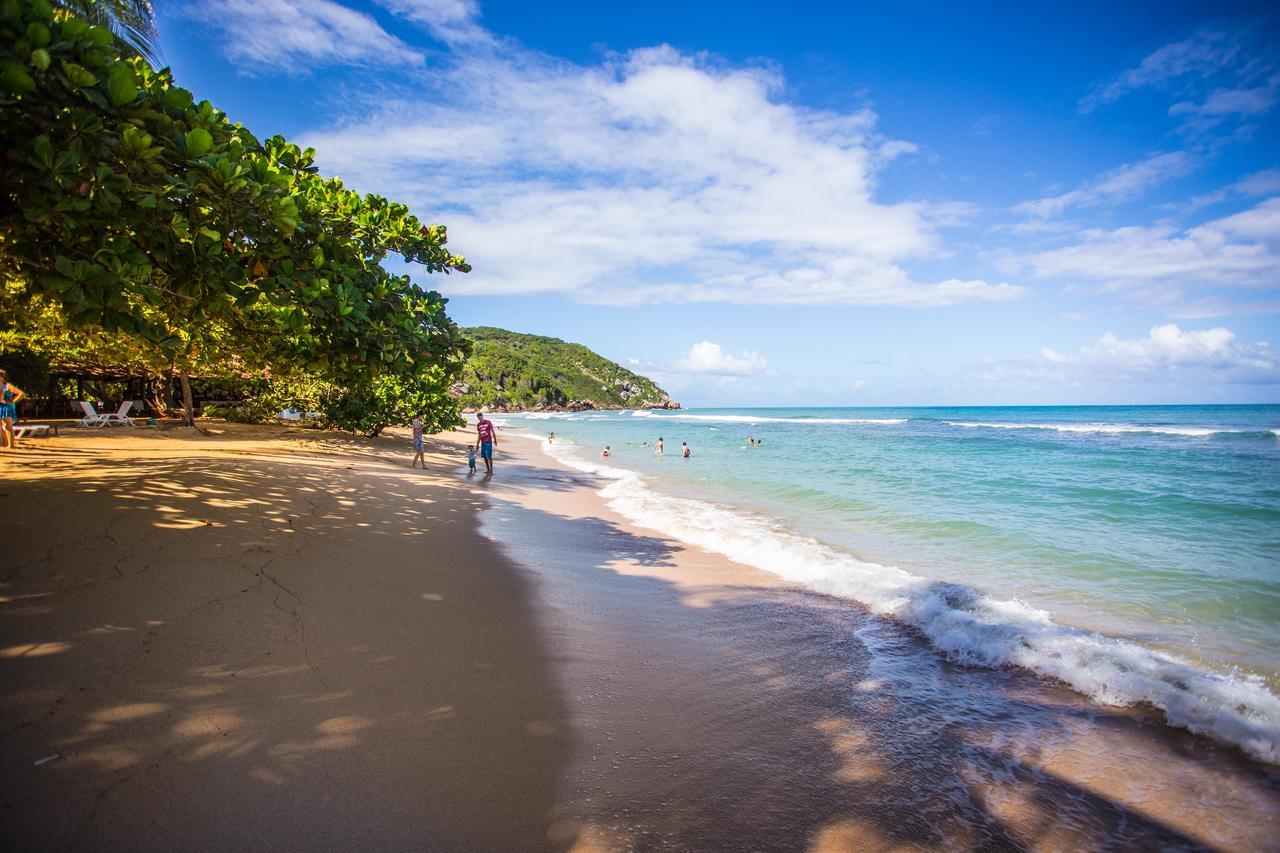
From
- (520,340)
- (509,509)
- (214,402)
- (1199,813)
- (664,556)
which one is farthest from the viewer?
(520,340)

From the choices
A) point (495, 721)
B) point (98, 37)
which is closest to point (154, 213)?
point (98, 37)

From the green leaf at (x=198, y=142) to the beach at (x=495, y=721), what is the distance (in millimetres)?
3287

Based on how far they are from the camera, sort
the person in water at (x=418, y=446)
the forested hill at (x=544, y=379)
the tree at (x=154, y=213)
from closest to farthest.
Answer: the tree at (x=154, y=213) → the person in water at (x=418, y=446) → the forested hill at (x=544, y=379)

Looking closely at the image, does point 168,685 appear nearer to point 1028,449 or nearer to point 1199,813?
point 1199,813

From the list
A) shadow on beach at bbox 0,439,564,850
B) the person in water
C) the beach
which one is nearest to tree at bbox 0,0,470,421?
shadow on beach at bbox 0,439,564,850

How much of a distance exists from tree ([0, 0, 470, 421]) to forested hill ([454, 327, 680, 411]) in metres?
81.3

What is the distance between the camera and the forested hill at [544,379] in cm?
11288

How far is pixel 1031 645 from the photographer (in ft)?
17.0

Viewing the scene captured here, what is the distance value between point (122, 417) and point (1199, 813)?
29053mm

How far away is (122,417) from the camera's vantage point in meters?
21.3

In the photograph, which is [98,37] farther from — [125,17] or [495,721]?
[125,17]

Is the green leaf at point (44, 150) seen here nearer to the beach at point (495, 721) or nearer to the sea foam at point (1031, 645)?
the beach at point (495, 721)

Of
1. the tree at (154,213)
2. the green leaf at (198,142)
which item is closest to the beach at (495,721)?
the tree at (154,213)

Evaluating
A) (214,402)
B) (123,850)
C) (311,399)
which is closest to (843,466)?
(311,399)
